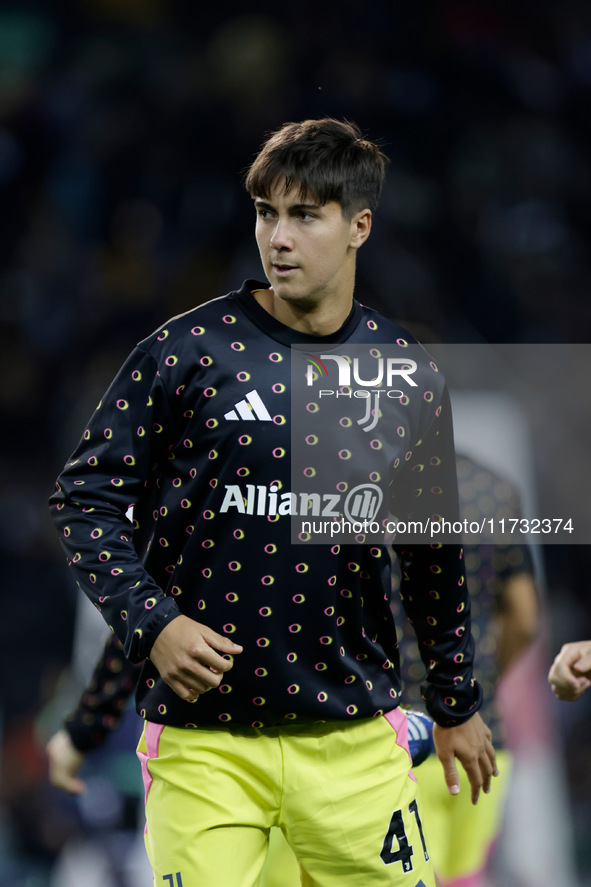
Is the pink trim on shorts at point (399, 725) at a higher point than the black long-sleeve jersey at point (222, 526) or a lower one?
lower

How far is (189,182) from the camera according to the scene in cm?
310

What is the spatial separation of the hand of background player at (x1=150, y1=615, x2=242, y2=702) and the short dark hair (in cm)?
66

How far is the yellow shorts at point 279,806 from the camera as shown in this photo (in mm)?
1454

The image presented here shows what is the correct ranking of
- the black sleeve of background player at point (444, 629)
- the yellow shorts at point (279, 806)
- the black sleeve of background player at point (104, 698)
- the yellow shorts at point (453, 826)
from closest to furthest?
the yellow shorts at point (279, 806), the black sleeve of background player at point (444, 629), the black sleeve of background player at point (104, 698), the yellow shorts at point (453, 826)

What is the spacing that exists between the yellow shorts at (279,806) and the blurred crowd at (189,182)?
5.47 ft

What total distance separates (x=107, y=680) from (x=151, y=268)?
1396 millimetres

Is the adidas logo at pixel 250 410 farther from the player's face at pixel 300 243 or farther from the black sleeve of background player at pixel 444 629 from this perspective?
the black sleeve of background player at pixel 444 629

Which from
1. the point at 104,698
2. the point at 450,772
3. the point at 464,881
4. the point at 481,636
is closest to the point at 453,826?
the point at 464,881

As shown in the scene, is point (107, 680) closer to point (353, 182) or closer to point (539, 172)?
point (353, 182)

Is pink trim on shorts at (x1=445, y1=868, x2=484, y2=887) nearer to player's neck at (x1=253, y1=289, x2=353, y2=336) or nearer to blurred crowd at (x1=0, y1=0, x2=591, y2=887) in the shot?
blurred crowd at (x1=0, y1=0, x2=591, y2=887)

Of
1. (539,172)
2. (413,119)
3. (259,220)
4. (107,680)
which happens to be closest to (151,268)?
(413,119)

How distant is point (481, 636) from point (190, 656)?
1171 mm

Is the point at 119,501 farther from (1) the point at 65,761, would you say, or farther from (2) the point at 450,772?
(1) the point at 65,761

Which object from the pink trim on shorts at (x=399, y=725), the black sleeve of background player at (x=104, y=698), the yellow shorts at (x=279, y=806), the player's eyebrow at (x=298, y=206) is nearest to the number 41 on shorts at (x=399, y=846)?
the yellow shorts at (x=279, y=806)
